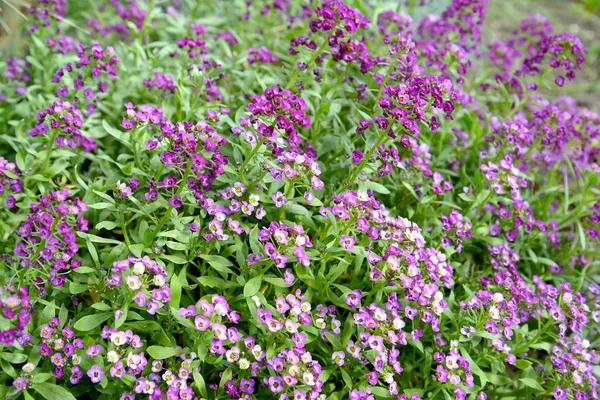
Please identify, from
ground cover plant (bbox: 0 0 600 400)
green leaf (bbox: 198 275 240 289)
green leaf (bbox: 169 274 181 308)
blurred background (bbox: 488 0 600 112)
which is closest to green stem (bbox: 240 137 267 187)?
ground cover plant (bbox: 0 0 600 400)

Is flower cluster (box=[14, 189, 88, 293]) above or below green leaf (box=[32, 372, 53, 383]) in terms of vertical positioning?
above

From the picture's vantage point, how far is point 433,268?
329 centimetres

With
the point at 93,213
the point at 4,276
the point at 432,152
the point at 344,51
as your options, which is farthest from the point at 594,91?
the point at 4,276

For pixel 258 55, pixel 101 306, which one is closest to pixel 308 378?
pixel 101 306

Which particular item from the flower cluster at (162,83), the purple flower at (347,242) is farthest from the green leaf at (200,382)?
the flower cluster at (162,83)

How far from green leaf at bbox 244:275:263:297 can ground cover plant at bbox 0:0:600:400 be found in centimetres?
2

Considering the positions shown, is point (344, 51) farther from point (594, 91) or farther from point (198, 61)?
point (594, 91)

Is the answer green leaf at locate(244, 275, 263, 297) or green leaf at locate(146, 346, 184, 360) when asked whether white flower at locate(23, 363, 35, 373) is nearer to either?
green leaf at locate(146, 346, 184, 360)

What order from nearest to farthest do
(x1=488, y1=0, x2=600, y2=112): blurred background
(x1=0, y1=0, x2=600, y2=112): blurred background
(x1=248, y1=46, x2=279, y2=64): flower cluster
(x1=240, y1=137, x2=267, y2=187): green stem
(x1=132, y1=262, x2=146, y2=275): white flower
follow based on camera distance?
(x1=132, y1=262, x2=146, y2=275): white flower → (x1=240, y1=137, x2=267, y2=187): green stem → (x1=248, y1=46, x2=279, y2=64): flower cluster → (x1=0, y1=0, x2=600, y2=112): blurred background → (x1=488, y1=0, x2=600, y2=112): blurred background

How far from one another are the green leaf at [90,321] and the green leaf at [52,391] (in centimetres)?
29

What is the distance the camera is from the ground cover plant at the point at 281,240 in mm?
2963

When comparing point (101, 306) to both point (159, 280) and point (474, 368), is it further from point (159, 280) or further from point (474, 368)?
point (474, 368)

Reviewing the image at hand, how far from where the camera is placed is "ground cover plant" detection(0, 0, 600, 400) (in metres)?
2.96

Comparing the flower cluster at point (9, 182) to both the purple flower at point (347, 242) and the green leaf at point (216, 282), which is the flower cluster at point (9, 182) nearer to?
the green leaf at point (216, 282)
